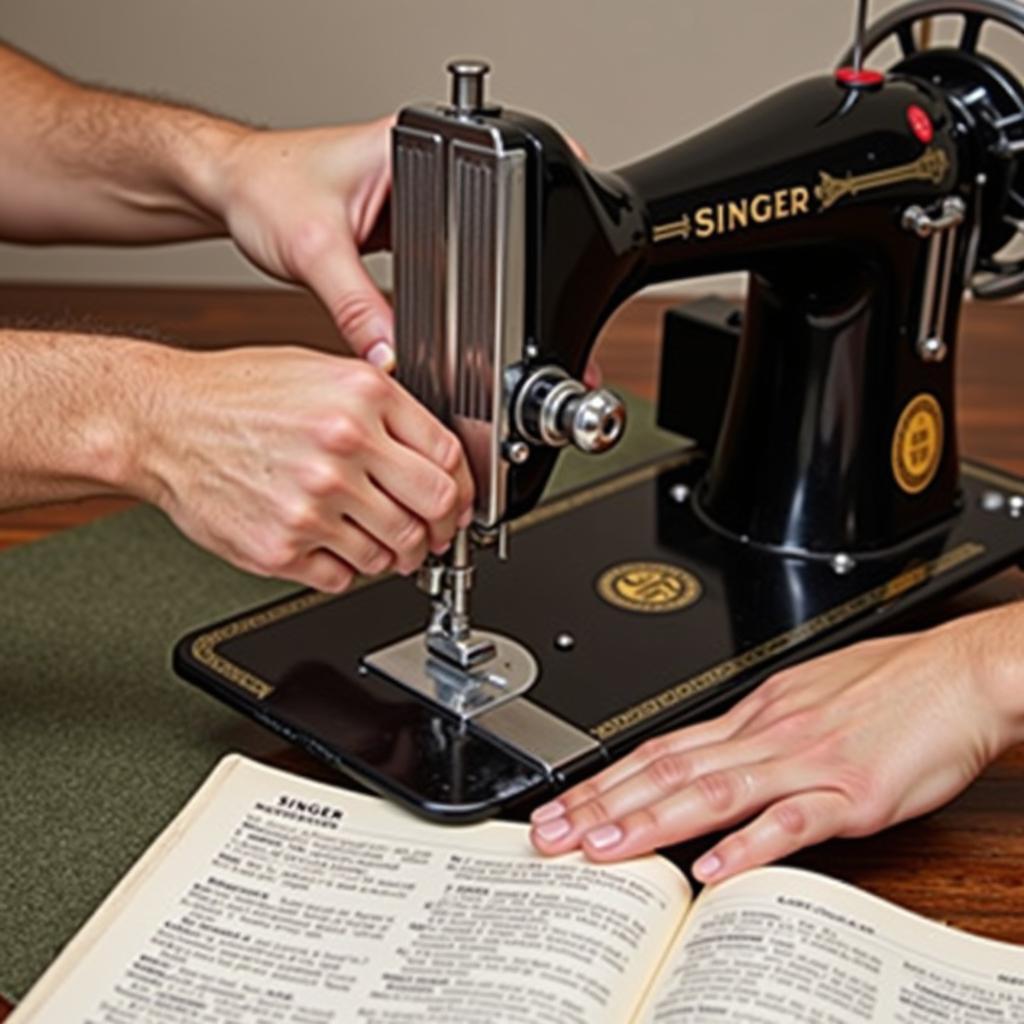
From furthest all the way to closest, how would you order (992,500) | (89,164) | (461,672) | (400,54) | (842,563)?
(400,54) → (89,164) → (992,500) → (842,563) → (461,672)

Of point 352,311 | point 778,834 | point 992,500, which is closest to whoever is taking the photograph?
point 778,834

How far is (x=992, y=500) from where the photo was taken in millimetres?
1678

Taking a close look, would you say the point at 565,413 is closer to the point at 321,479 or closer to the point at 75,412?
the point at 321,479

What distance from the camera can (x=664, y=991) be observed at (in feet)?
3.34

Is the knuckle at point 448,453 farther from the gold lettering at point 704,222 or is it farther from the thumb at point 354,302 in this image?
the gold lettering at point 704,222

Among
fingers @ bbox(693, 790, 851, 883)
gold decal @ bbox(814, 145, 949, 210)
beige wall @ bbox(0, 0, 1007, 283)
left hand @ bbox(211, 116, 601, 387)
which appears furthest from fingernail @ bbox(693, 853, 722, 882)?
beige wall @ bbox(0, 0, 1007, 283)

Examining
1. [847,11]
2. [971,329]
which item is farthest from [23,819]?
[847,11]

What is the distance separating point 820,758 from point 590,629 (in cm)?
26

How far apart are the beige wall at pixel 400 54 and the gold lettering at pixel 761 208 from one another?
1398 mm

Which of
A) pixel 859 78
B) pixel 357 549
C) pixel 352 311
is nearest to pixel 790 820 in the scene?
pixel 357 549

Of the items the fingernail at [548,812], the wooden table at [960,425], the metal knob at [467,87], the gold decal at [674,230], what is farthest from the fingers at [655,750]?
the metal knob at [467,87]

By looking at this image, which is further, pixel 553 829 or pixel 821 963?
pixel 553 829

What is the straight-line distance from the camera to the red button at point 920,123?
58.0 inches

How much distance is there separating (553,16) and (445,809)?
1.76m
